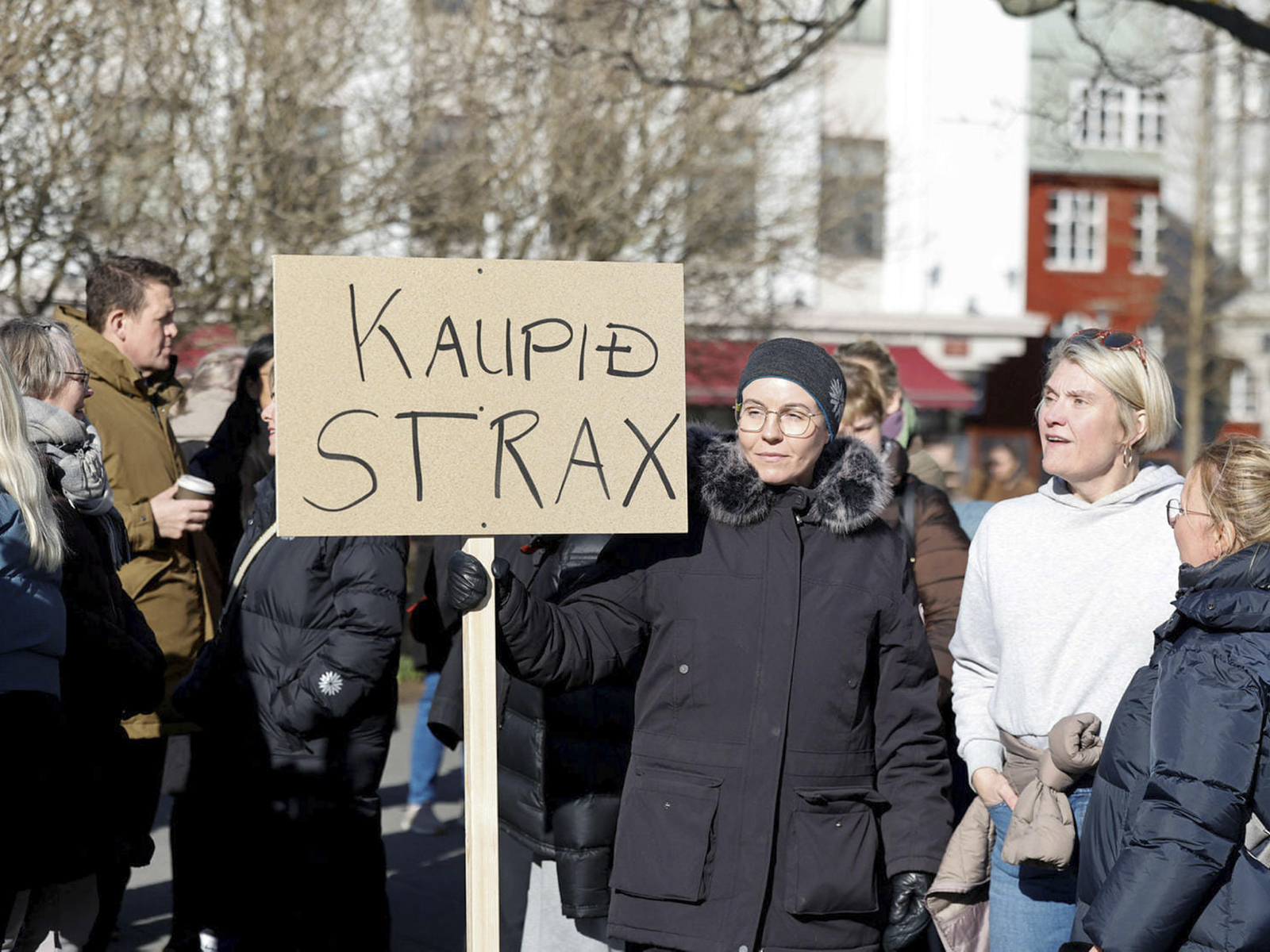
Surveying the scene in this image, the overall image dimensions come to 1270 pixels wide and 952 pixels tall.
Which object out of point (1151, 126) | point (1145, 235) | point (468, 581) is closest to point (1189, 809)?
point (468, 581)

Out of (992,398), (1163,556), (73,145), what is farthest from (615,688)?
(992,398)

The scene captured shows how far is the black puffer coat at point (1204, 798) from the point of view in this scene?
98.8 inches

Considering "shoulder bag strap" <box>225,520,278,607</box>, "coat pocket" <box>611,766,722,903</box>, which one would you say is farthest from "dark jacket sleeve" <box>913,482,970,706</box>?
"shoulder bag strap" <box>225,520,278,607</box>

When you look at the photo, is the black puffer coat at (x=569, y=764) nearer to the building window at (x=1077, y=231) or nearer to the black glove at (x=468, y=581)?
the black glove at (x=468, y=581)

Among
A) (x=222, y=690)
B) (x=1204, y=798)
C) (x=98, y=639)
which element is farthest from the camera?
(x=222, y=690)

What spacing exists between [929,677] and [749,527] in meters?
0.52

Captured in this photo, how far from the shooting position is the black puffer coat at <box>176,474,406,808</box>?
4156mm

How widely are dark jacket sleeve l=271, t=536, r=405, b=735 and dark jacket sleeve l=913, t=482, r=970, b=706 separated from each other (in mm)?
1519

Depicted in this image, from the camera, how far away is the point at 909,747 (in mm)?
3162

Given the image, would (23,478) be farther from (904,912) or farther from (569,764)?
(904,912)

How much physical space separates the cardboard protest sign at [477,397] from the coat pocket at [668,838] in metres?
0.53

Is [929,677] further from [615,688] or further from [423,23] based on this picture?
[423,23]

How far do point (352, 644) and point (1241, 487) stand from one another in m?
2.40

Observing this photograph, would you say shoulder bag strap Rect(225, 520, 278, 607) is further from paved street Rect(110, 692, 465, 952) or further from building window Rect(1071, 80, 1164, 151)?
building window Rect(1071, 80, 1164, 151)
